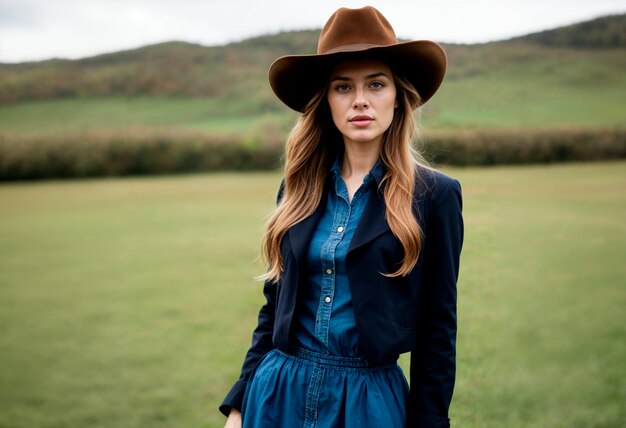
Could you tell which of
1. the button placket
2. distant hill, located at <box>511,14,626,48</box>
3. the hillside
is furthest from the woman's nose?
distant hill, located at <box>511,14,626,48</box>

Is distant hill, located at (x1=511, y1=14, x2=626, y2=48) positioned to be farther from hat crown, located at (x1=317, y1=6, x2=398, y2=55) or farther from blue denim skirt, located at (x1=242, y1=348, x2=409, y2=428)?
blue denim skirt, located at (x1=242, y1=348, x2=409, y2=428)

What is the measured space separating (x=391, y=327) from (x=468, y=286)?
14.8 ft

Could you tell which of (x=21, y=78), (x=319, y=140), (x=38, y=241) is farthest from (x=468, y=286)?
(x=21, y=78)

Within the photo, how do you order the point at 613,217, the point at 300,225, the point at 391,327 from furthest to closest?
1. the point at 613,217
2. the point at 300,225
3. the point at 391,327

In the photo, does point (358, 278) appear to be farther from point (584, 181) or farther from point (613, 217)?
point (584, 181)

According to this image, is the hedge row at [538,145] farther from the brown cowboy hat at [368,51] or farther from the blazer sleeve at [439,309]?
the blazer sleeve at [439,309]

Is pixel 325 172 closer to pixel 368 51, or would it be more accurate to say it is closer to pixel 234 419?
pixel 368 51

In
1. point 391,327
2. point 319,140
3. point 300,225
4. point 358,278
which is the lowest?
point 391,327

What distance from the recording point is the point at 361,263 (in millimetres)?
1715

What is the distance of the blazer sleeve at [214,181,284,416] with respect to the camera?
78.0 inches

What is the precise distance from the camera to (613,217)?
10000 millimetres

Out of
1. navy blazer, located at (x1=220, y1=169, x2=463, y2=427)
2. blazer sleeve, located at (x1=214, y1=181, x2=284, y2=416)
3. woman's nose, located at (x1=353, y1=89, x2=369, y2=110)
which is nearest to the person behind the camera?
navy blazer, located at (x1=220, y1=169, x2=463, y2=427)

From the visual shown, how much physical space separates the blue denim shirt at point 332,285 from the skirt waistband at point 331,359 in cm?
1

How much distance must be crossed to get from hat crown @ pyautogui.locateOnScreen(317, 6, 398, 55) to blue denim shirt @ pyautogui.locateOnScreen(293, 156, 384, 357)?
15.5 inches
